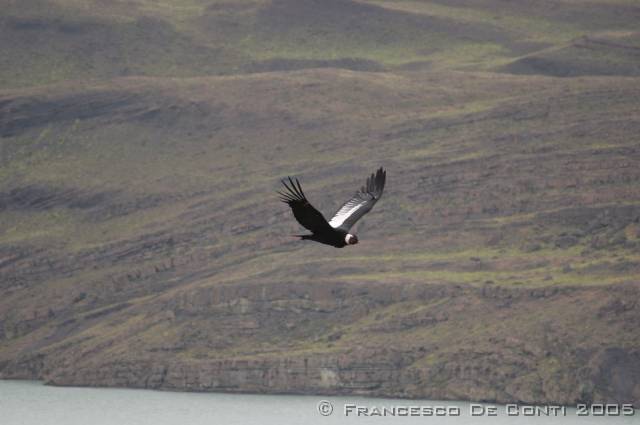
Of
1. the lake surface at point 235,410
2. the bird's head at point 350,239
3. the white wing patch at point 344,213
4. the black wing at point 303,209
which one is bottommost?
the lake surface at point 235,410

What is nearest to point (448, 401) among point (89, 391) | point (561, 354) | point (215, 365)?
point (561, 354)

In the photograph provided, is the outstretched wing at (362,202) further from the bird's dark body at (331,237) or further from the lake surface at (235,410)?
the lake surface at (235,410)

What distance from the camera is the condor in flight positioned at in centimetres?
3166

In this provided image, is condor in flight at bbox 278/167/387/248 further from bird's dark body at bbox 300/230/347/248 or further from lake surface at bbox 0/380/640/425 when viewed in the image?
lake surface at bbox 0/380/640/425

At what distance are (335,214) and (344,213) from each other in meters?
0.77

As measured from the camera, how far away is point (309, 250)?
19488cm

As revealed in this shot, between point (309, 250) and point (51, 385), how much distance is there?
3080 centimetres

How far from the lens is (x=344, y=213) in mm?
36188

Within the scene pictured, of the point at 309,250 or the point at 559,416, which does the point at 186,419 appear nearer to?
the point at 559,416

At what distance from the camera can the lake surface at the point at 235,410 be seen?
479ft

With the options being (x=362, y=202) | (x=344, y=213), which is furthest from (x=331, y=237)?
(x=362, y=202)

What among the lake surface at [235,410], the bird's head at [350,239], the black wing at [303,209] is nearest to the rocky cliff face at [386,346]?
the lake surface at [235,410]

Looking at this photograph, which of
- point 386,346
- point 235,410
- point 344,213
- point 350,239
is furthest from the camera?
point 386,346

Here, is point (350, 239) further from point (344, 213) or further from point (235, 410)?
point (235, 410)
